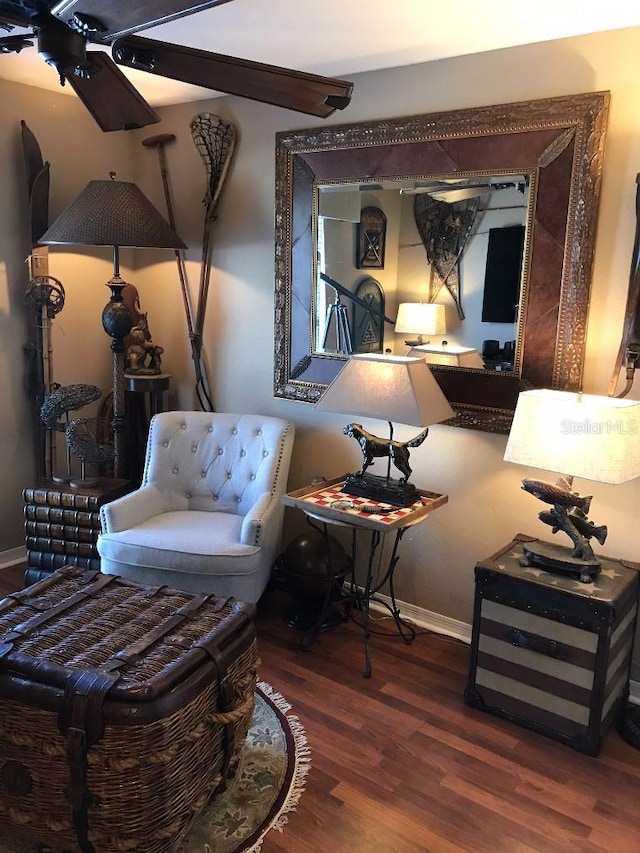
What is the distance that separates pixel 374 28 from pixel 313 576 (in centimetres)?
217

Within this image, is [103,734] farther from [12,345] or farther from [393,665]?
[12,345]

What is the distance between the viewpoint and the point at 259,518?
2838 millimetres

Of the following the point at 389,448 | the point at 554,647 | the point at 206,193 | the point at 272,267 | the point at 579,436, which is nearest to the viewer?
the point at 579,436

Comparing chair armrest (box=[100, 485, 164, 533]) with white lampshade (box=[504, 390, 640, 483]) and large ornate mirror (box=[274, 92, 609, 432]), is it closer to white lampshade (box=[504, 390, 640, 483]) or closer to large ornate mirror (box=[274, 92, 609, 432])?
large ornate mirror (box=[274, 92, 609, 432])

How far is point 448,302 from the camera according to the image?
2.77 meters

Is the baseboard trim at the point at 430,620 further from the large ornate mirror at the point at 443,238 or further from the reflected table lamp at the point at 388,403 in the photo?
the large ornate mirror at the point at 443,238

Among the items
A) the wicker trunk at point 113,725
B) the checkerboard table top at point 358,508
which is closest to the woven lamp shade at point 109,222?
the checkerboard table top at point 358,508

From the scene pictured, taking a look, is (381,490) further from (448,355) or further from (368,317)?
(368,317)

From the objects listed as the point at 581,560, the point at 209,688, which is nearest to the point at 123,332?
the point at 209,688

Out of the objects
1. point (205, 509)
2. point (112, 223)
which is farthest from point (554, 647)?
point (112, 223)

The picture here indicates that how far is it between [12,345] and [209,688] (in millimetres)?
2414

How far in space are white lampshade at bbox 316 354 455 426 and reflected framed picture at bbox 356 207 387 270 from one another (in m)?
0.52

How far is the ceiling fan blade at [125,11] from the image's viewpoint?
1.32m

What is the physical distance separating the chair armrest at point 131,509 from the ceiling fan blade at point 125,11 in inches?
75.3
